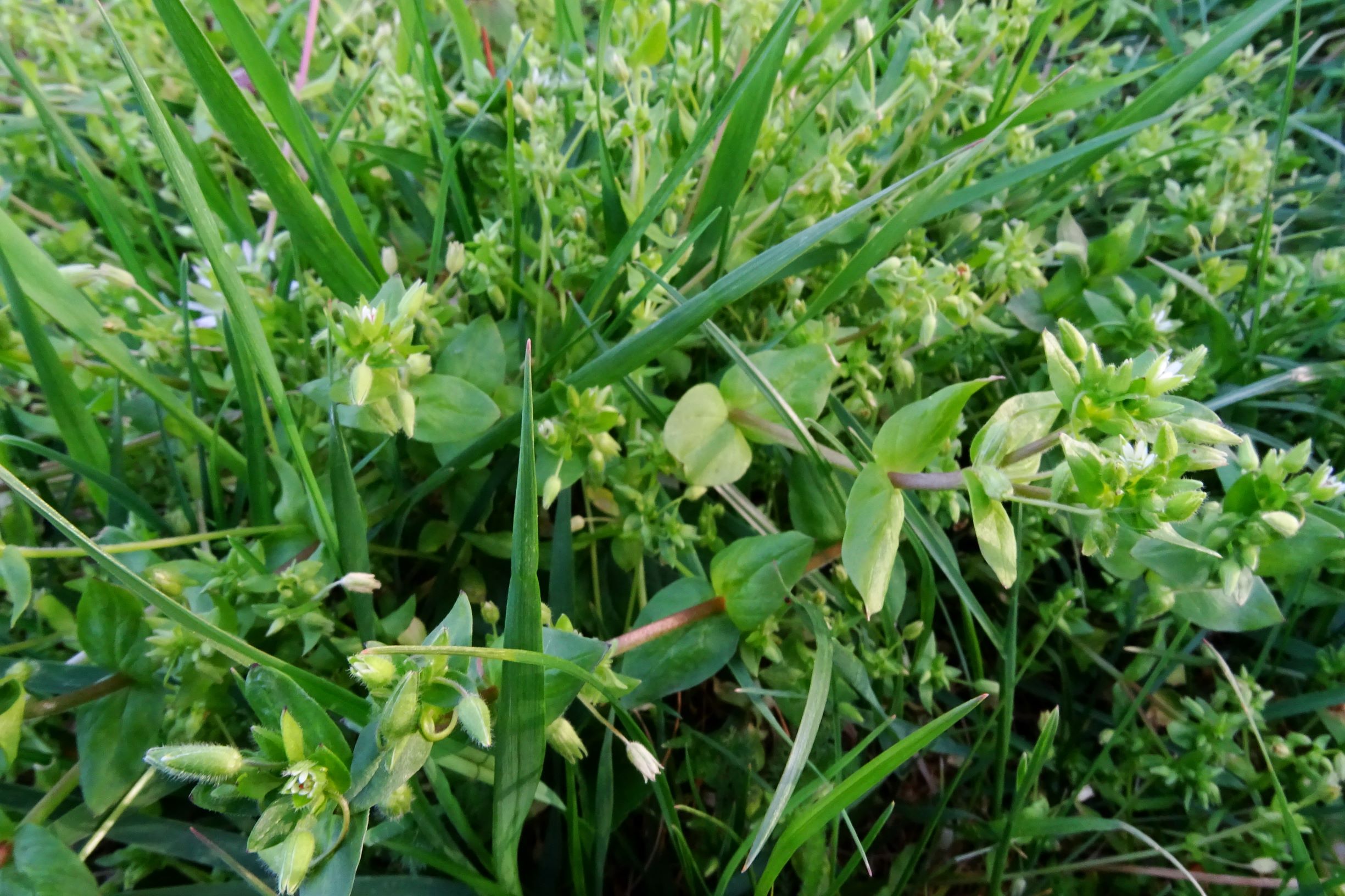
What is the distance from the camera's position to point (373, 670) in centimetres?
49

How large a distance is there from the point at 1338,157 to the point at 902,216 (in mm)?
1080

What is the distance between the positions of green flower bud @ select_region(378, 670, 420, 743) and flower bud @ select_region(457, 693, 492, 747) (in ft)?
0.10

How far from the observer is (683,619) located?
71 cm

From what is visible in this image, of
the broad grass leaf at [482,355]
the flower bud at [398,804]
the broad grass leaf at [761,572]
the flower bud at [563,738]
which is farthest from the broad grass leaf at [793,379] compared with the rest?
the flower bud at [398,804]

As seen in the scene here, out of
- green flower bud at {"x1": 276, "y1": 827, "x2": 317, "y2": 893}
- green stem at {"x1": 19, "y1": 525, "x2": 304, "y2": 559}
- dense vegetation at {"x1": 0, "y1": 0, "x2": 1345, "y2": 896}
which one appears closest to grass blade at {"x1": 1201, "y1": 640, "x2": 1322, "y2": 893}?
dense vegetation at {"x1": 0, "y1": 0, "x2": 1345, "y2": 896}

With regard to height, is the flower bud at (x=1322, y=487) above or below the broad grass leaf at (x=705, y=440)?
below

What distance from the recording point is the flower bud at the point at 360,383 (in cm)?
58

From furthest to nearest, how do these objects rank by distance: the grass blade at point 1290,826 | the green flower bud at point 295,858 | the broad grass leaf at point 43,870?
the grass blade at point 1290,826 → the broad grass leaf at point 43,870 → the green flower bud at point 295,858

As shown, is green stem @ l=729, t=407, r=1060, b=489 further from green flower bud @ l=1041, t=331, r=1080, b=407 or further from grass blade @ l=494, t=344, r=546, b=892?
grass blade @ l=494, t=344, r=546, b=892

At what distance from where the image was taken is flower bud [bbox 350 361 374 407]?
582 mm

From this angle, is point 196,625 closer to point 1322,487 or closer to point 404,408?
point 404,408

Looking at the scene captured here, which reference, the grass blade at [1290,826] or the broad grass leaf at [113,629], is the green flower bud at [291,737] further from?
the grass blade at [1290,826]

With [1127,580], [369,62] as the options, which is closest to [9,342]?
[369,62]

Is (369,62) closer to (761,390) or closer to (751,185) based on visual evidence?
(751,185)
